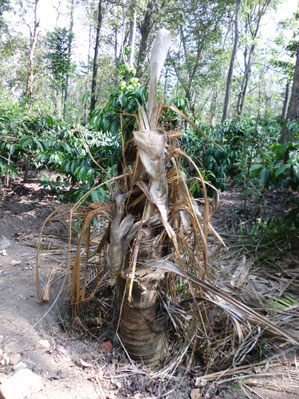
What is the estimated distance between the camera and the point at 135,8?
7320 mm

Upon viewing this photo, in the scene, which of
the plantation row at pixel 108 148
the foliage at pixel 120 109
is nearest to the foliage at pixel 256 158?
the plantation row at pixel 108 148

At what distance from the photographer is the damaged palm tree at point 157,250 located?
1254 mm

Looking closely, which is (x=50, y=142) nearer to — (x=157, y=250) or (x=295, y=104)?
(x=157, y=250)

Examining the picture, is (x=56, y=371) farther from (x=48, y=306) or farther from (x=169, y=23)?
(x=169, y=23)

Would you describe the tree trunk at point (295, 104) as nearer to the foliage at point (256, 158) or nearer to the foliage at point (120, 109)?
the foliage at point (256, 158)

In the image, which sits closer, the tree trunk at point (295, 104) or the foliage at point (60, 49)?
the tree trunk at point (295, 104)

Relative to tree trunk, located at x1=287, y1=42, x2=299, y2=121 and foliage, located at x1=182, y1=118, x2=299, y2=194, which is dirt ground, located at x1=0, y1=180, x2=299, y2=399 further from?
tree trunk, located at x1=287, y1=42, x2=299, y2=121

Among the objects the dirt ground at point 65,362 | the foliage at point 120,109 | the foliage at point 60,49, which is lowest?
the dirt ground at point 65,362

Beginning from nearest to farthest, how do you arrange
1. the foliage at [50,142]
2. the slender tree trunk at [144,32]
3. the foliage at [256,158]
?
the foliage at [256,158]
the foliage at [50,142]
the slender tree trunk at [144,32]

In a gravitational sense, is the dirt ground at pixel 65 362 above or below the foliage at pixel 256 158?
below

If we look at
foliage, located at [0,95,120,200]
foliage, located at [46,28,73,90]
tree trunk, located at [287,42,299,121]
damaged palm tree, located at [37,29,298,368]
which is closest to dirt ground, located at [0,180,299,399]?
damaged palm tree, located at [37,29,298,368]

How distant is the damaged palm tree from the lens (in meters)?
1.25

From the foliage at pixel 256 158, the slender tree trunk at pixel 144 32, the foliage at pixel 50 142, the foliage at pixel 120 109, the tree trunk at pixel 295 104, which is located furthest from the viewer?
the slender tree trunk at pixel 144 32

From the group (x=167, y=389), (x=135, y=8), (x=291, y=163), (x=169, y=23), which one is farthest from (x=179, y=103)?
(x=169, y=23)
